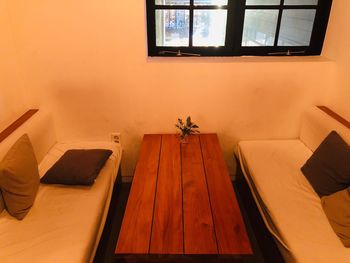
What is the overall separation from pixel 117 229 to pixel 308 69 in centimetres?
201

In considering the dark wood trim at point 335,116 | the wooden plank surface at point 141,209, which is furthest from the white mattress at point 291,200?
the wooden plank surface at point 141,209

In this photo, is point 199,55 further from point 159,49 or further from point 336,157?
point 336,157

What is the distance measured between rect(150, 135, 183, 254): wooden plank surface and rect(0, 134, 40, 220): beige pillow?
0.78 m

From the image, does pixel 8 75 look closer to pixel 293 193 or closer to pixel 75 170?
pixel 75 170

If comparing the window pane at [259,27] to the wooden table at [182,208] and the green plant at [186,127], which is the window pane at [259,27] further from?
the wooden table at [182,208]

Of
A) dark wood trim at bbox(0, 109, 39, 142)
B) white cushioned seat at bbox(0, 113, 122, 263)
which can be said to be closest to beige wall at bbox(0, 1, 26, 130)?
dark wood trim at bbox(0, 109, 39, 142)

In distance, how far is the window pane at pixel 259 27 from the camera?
8.04 feet

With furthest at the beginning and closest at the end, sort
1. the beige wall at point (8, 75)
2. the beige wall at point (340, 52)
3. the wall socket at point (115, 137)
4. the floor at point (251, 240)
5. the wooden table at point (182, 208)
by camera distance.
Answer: the wall socket at point (115, 137), the beige wall at point (340, 52), the beige wall at point (8, 75), the floor at point (251, 240), the wooden table at point (182, 208)

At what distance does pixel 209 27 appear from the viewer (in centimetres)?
246

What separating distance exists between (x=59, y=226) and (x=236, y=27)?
196 centimetres

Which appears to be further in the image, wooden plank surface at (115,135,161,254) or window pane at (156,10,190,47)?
window pane at (156,10,190,47)

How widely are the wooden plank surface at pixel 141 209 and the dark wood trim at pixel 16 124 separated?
924 mm

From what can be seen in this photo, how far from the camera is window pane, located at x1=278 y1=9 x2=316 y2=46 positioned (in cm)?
248

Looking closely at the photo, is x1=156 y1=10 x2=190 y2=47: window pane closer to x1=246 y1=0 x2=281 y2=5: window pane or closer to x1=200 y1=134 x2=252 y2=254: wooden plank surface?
x1=246 y1=0 x2=281 y2=5: window pane
